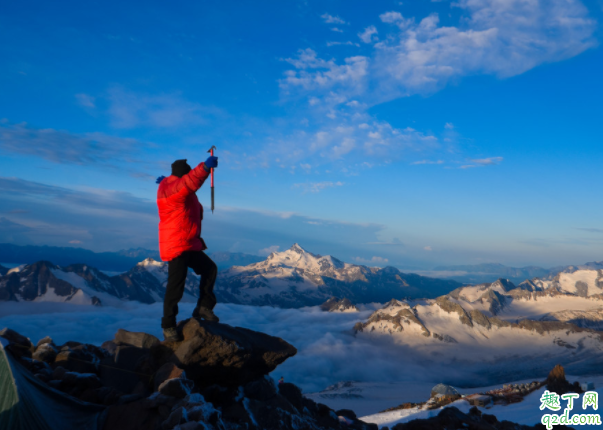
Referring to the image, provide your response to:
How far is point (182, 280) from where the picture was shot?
33.5 feet

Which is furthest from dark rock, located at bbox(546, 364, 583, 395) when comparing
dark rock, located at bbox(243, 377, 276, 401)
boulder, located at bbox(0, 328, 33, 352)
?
boulder, located at bbox(0, 328, 33, 352)

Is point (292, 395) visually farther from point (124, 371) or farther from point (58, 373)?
point (58, 373)

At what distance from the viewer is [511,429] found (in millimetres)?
16422

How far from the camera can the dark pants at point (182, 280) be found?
9977mm

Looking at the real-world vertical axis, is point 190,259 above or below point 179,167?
below

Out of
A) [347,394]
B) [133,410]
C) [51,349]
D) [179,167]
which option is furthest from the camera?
[347,394]

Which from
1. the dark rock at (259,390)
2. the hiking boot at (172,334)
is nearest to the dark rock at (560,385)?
the dark rock at (259,390)

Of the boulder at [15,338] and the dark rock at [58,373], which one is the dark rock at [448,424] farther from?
the boulder at [15,338]

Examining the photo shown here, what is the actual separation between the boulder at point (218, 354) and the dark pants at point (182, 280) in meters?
0.74

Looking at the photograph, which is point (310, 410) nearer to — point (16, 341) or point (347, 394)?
point (16, 341)

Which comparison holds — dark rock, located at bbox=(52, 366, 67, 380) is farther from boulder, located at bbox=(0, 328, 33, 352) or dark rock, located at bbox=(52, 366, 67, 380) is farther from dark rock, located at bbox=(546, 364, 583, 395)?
dark rock, located at bbox=(546, 364, 583, 395)

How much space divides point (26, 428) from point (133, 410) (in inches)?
82.2

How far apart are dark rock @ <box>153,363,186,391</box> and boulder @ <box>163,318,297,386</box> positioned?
25.9 inches

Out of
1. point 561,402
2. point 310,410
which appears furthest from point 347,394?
point 310,410
